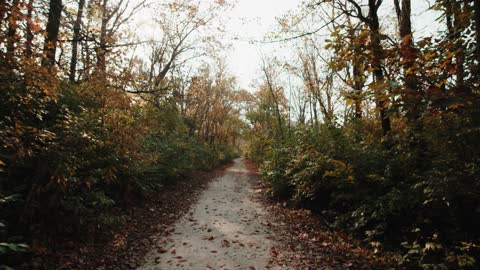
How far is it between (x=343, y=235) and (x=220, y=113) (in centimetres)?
2555

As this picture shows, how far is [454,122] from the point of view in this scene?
4207mm

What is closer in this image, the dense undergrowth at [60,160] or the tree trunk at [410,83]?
the tree trunk at [410,83]

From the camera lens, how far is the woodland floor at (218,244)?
456 centimetres

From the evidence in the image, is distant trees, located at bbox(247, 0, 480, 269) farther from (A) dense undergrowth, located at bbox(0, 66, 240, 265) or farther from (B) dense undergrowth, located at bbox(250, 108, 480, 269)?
(A) dense undergrowth, located at bbox(0, 66, 240, 265)

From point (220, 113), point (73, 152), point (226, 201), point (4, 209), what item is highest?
point (220, 113)

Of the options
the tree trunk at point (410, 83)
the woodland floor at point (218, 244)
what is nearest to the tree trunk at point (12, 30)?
the woodland floor at point (218, 244)

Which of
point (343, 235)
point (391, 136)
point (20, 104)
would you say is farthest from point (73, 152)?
point (391, 136)

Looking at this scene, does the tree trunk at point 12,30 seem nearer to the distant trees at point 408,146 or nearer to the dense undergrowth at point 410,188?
the distant trees at point 408,146

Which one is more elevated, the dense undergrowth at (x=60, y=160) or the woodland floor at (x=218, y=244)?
the dense undergrowth at (x=60, y=160)

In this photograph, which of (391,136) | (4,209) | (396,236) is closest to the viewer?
(4,209)

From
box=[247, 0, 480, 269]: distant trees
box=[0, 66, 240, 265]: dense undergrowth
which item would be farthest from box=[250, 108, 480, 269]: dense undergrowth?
box=[0, 66, 240, 265]: dense undergrowth

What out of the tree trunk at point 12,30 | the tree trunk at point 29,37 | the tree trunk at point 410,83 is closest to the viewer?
the tree trunk at point 410,83

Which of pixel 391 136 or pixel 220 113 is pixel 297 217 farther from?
pixel 220 113

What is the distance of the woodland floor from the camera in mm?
4559
